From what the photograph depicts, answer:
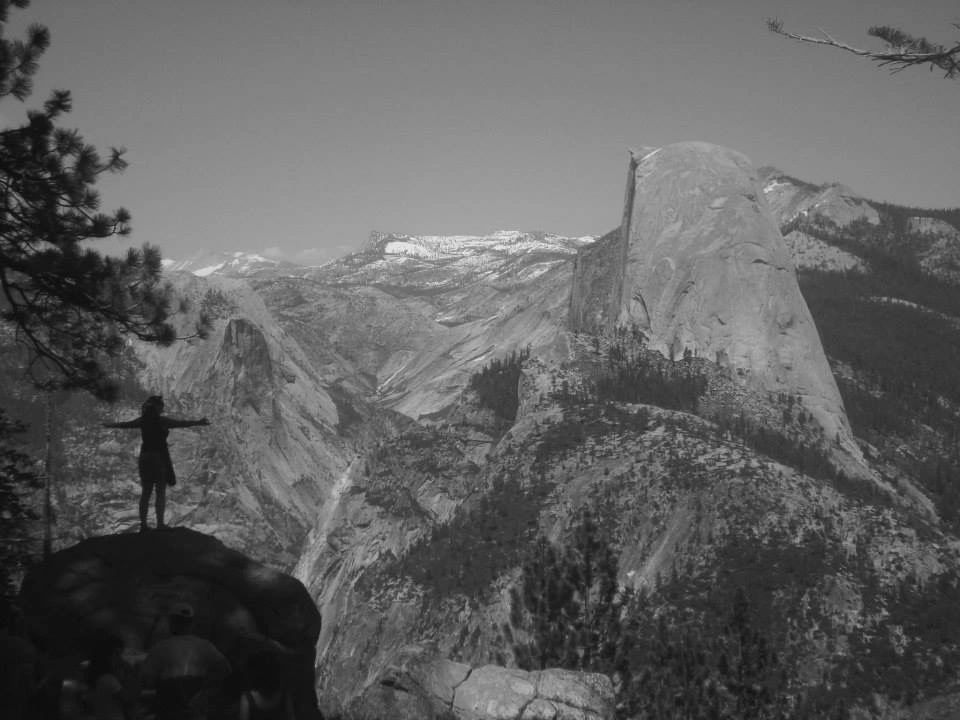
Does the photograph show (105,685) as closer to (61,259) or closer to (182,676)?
(182,676)

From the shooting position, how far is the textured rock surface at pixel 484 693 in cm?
1582

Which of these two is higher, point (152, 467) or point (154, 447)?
point (154, 447)

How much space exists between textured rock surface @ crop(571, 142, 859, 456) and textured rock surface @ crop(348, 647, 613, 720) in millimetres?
50284

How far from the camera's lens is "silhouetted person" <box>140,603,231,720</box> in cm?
707

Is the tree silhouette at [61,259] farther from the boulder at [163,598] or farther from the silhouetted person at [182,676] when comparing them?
the silhouetted person at [182,676]

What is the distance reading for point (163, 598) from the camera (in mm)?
10867

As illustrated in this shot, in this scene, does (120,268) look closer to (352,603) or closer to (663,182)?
(352,603)

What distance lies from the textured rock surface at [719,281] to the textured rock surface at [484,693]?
5028 cm

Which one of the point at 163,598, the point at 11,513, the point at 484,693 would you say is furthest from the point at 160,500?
the point at 484,693

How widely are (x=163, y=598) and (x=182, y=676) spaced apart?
13.4 ft

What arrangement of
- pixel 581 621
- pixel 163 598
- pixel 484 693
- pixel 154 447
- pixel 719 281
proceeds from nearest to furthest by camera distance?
pixel 163 598
pixel 154 447
pixel 484 693
pixel 581 621
pixel 719 281

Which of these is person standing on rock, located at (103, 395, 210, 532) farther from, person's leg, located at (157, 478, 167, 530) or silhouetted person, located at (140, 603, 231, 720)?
silhouetted person, located at (140, 603, 231, 720)

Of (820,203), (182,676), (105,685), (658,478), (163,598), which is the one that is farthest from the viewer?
(820,203)

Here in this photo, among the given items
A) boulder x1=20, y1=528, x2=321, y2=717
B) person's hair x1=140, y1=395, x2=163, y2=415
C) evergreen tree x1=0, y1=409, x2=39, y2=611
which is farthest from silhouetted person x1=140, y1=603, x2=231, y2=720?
evergreen tree x1=0, y1=409, x2=39, y2=611
